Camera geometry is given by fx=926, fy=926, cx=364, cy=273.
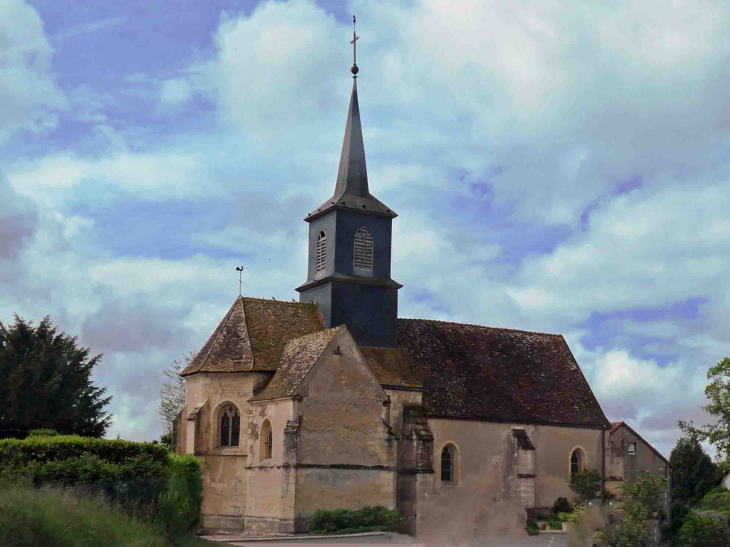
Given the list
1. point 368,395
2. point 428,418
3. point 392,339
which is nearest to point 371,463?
point 368,395

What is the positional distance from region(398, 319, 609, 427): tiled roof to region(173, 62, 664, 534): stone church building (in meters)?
0.07

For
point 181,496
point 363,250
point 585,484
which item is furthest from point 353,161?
point 181,496

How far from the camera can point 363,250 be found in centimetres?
4131

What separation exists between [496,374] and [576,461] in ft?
18.3

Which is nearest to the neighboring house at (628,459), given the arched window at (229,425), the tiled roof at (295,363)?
the tiled roof at (295,363)

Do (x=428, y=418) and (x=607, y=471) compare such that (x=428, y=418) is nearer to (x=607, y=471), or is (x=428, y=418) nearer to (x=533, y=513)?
(x=533, y=513)

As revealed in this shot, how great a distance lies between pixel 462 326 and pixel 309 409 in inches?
535

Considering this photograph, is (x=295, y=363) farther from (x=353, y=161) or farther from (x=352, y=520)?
(x=353, y=161)

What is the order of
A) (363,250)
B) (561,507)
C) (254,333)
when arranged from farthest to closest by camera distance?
1. (561,507)
2. (363,250)
3. (254,333)

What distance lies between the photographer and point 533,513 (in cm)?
4059

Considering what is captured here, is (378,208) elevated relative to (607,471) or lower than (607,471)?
elevated

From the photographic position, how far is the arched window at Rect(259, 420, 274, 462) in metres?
35.6

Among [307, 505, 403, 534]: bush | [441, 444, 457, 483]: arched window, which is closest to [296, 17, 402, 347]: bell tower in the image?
[441, 444, 457, 483]: arched window

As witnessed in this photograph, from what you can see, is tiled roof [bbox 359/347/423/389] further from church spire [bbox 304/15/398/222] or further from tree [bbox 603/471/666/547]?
tree [bbox 603/471/666/547]
